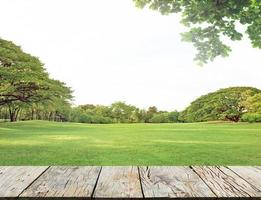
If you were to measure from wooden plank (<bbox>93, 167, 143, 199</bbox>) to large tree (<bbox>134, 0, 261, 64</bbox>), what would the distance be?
20.1 ft

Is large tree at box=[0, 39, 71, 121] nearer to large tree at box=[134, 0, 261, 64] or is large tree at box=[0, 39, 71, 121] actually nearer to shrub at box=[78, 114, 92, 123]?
shrub at box=[78, 114, 92, 123]

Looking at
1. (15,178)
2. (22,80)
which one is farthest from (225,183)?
(22,80)

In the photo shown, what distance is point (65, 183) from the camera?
5.46ft

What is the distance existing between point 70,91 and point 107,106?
9.54 metres

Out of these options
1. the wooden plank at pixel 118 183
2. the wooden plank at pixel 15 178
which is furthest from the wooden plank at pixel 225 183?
the wooden plank at pixel 15 178

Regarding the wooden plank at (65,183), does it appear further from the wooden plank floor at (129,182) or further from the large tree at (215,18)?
the large tree at (215,18)

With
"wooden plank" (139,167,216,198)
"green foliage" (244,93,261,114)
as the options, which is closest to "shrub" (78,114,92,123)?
"green foliage" (244,93,261,114)

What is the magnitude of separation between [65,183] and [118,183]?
0.22m

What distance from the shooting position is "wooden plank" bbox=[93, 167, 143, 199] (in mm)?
1483

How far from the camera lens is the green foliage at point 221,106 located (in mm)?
39469

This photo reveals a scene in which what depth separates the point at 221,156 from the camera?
9156mm

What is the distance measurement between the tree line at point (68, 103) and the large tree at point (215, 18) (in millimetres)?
20062

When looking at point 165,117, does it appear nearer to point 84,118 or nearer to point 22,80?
point 84,118

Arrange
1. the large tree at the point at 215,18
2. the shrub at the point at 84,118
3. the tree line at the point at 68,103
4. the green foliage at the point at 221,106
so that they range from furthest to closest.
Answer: the shrub at the point at 84,118
the green foliage at the point at 221,106
the tree line at the point at 68,103
the large tree at the point at 215,18
